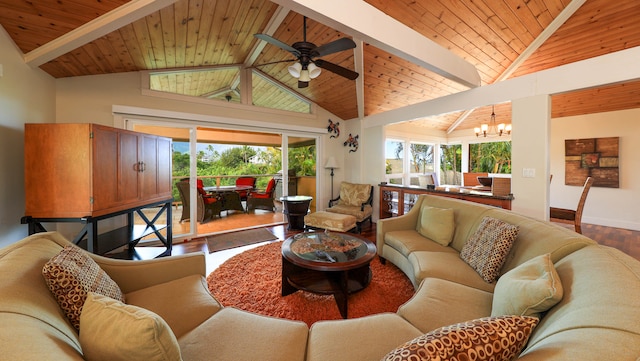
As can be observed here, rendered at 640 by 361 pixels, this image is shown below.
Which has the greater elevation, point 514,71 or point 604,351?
point 514,71

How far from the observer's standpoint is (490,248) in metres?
1.90

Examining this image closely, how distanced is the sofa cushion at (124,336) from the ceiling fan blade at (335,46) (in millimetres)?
2553

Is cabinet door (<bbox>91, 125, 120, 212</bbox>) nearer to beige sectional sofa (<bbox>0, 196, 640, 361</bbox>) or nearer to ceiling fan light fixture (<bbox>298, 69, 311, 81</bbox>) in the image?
beige sectional sofa (<bbox>0, 196, 640, 361</bbox>)

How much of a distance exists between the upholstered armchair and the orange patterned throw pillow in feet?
12.0

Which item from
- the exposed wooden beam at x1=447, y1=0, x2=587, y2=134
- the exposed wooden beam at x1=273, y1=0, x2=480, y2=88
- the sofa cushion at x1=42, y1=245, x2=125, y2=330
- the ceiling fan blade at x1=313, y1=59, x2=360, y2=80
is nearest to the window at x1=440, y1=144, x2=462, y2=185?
the exposed wooden beam at x1=447, y1=0, x2=587, y2=134

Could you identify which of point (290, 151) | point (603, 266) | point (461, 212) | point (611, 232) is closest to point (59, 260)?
point (603, 266)

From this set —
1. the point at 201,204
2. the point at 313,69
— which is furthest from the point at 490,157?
the point at 201,204

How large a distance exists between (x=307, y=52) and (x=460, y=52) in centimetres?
254

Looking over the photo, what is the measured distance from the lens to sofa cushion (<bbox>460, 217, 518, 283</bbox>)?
5.99 feet

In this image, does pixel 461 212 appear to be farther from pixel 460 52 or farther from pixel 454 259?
pixel 460 52

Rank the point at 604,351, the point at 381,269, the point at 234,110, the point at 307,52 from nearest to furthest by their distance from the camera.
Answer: the point at 604,351 < the point at 307,52 < the point at 381,269 < the point at 234,110

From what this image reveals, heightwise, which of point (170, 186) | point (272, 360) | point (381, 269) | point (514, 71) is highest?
point (514, 71)

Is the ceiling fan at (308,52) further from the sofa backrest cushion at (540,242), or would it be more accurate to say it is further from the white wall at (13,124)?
the white wall at (13,124)

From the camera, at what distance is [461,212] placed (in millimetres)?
2658
